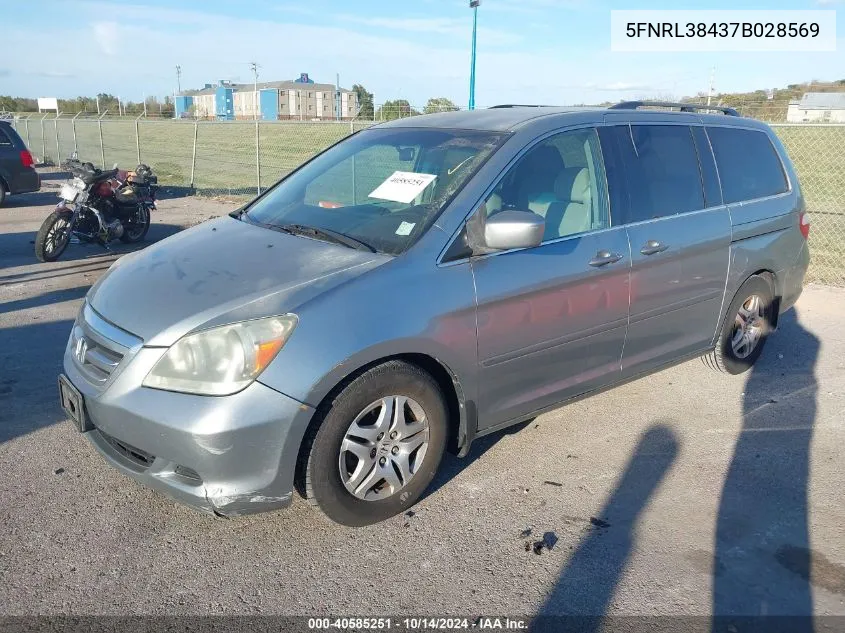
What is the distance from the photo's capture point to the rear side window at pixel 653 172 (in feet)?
13.2

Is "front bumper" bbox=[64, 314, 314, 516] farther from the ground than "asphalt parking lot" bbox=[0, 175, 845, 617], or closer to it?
farther from the ground

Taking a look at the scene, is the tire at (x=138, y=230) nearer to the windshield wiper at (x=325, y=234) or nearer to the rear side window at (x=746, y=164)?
the windshield wiper at (x=325, y=234)

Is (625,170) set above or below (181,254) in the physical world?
above

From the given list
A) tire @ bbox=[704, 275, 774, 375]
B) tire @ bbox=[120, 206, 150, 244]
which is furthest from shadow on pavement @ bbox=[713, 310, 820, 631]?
tire @ bbox=[120, 206, 150, 244]

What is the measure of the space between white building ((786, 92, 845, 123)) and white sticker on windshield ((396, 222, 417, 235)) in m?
17.7

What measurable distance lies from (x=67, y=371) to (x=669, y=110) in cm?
408

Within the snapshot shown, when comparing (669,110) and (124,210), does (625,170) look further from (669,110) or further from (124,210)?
(124,210)

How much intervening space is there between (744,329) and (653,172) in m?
1.64

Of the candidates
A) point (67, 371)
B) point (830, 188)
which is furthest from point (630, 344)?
point (830, 188)

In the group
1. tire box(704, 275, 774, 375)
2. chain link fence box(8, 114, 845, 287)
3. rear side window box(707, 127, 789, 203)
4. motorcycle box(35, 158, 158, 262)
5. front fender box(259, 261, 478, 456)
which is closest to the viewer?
front fender box(259, 261, 478, 456)

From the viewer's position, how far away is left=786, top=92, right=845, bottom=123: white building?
19828 millimetres

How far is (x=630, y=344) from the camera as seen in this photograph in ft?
13.4

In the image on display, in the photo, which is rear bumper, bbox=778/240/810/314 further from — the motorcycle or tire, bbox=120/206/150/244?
tire, bbox=120/206/150/244

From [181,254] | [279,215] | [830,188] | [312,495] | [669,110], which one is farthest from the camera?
[830,188]
